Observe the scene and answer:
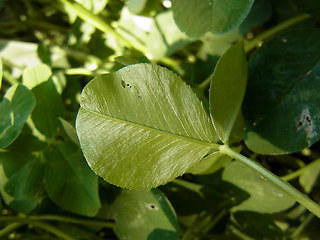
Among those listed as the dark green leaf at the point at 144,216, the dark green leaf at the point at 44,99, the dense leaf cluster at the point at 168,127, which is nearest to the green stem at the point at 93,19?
the dense leaf cluster at the point at 168,127

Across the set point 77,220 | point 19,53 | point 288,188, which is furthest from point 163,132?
point 19,53

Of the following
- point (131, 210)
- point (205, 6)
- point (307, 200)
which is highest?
point (205, 6)

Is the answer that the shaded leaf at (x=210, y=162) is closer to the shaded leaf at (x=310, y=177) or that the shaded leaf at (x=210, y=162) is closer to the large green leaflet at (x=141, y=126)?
the large green leaflet at (x=141, y=126)

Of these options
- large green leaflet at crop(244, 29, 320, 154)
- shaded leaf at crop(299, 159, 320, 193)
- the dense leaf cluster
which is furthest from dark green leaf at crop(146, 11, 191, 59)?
shaded leaf at crop(299, 159, 320, 193)

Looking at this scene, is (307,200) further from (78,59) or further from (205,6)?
(78,59)

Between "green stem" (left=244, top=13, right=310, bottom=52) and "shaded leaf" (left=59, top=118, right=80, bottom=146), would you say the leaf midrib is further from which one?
"green stem" (left=244, top=13, right=310, bottom=52)

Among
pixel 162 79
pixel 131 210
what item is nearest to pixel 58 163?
pixel 131 210

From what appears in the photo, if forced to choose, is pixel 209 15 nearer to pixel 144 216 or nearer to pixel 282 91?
pixel 282 91
